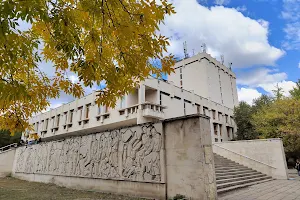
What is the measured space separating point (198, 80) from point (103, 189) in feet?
86.1

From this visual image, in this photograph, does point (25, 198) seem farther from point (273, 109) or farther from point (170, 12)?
point (273, 109)

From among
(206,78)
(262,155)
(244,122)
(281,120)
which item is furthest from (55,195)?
(206,78)

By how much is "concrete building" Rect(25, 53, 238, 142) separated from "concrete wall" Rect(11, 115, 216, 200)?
7.84 feet

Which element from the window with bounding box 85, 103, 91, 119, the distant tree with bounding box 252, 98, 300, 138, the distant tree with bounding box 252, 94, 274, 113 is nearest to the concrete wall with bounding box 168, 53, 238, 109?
the distant tree with bounding box 252, 94, 274, 113

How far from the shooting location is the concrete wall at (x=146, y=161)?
20.8 ft

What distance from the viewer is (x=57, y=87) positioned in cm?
508

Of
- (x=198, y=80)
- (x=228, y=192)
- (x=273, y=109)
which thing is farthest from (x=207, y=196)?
(x=198, y=80)

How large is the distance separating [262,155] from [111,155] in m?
9.55

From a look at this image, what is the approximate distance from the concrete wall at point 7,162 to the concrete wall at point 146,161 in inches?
395

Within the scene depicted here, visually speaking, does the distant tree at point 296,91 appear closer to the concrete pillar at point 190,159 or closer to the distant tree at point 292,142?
the distant tree at point 292,142

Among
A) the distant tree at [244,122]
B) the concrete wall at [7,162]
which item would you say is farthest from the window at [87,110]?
the distant tree at [244,122]

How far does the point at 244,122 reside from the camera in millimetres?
26438

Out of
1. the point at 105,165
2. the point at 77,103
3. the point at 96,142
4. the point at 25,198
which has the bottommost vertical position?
the point at 25,198

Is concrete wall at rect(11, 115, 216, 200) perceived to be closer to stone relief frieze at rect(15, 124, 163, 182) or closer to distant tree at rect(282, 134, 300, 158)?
stone relief frieze at rect(15, 124, 163, 182)
